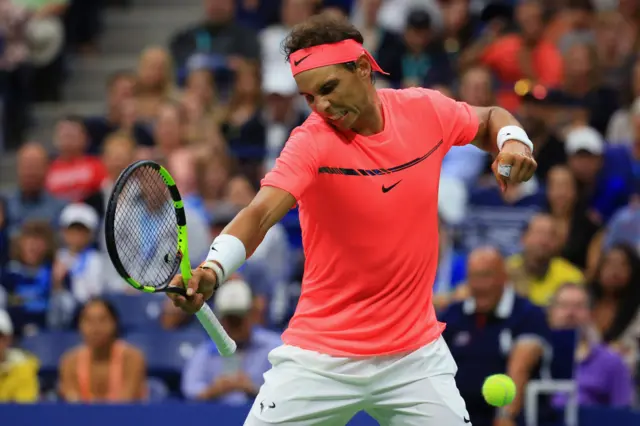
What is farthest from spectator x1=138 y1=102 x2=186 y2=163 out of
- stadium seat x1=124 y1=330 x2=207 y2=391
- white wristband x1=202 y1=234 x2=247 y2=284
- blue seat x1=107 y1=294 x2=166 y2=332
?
white wristband x1=202 y1=234 x2=247 y2=284

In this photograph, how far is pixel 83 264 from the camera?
1045 centimetres

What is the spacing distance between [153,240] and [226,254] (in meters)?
1.05

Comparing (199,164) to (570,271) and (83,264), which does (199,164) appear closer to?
(83,264)

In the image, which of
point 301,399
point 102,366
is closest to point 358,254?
point 301,399

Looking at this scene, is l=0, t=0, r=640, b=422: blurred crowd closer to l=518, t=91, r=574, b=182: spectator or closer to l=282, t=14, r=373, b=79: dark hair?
l=518, t=91, r=574, b=182: spectator

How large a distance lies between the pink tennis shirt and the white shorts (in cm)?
6

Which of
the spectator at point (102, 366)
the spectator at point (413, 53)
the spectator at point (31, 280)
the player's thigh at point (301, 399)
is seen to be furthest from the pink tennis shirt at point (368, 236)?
the spectator at point (413, 53)

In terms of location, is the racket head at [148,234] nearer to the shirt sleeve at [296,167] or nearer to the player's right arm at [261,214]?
the player's right arm at [261,214]

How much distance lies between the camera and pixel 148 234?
5730 mm

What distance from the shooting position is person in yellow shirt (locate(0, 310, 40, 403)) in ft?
29.8

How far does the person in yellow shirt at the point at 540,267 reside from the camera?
9172 millimetres

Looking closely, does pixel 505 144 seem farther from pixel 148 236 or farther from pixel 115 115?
pixel 115 115

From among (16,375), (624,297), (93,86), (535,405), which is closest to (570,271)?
(624,297)

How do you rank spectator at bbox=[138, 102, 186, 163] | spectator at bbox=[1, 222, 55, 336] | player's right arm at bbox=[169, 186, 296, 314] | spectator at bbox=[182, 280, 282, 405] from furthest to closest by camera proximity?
spectator at bbox=[138, 102, 186, 163] → spectator at bbox=[1, 222, 55, 336] → spectator at bbox=[182, 280, 282, 405] → player's right arm at bbox=[169, 186, 296, 314]
